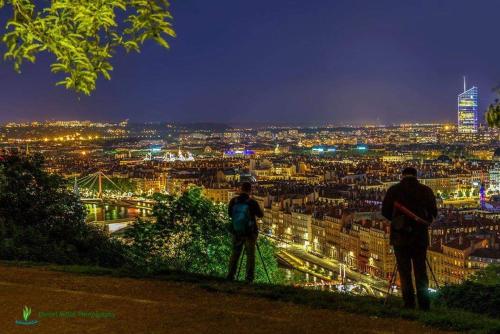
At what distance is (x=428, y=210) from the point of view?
23.0 ft

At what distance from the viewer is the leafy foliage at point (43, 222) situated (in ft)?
41.0

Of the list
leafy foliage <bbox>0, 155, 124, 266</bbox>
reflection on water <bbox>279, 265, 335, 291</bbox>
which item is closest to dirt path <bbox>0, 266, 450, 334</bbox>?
leafy foliage <bbox>0, 155, 124, 266</bbox>

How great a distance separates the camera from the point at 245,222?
888 cm

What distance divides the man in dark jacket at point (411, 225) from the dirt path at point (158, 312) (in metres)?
0.73

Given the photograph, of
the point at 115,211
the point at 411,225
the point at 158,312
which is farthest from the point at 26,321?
the point at 115,211

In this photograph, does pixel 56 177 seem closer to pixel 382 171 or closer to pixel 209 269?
pixel 209 269

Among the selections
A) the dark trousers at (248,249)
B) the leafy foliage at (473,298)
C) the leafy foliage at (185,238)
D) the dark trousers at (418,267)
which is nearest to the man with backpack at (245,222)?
the dark trousers at (248,249)

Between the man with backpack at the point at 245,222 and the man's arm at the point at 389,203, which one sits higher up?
the man's arm at the point at 389,203

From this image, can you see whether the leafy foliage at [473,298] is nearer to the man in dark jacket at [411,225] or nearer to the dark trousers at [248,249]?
the man in dark jacket at [411,225]

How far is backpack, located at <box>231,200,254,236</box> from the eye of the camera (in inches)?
348

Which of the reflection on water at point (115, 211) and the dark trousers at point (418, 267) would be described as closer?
the dark trousers at point (418, 267)

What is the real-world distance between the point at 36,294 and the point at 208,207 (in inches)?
368

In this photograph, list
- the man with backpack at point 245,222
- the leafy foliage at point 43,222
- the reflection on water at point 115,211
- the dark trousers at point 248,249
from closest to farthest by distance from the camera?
the man with backpack at point 245,222 → the dark trousers at point 248,249 → the leafy foliage at point 43,222 → the reflection on water at point 115,211

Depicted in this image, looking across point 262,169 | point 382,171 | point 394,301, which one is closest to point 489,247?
point 394,301
